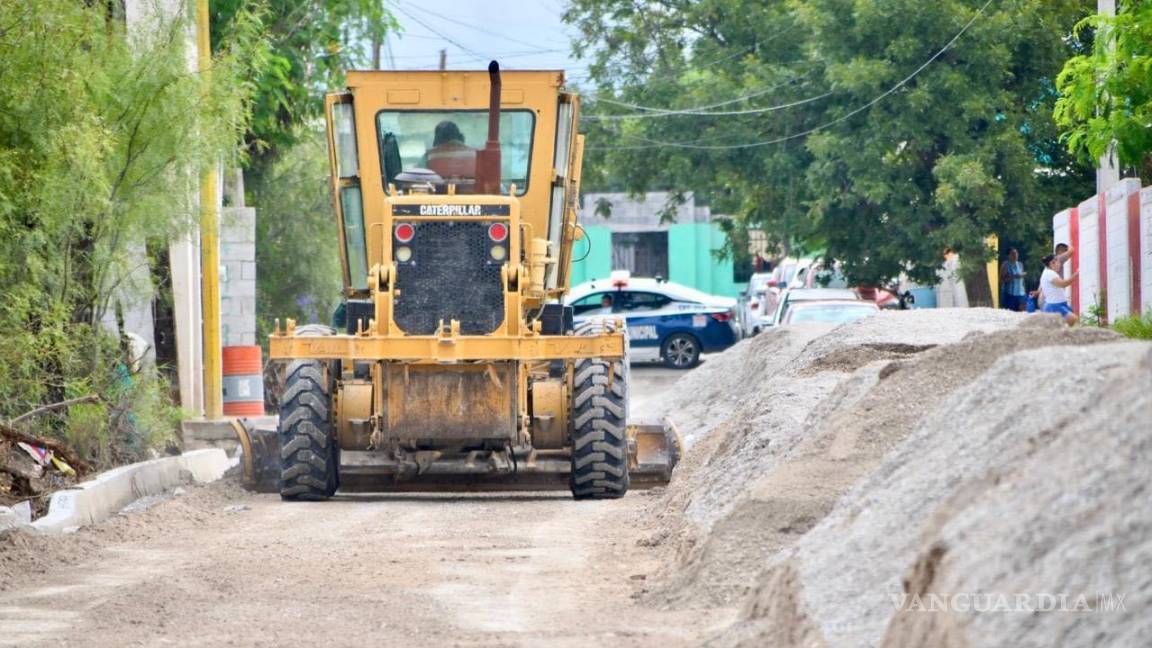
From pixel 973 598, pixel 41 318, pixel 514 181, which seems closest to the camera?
pixel 973 598

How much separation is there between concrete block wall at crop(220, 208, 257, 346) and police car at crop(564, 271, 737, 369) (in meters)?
13.9

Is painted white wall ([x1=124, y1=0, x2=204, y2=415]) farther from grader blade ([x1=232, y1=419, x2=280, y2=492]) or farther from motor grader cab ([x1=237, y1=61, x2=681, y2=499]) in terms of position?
motor grader cab ([x1=237, y1=61, x2=681, y2=499])

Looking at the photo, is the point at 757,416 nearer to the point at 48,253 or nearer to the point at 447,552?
the point at 447,552

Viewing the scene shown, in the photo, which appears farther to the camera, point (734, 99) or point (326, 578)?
point (734, 99)

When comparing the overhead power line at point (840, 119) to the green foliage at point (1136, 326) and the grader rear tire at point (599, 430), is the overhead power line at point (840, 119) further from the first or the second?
the grader rear tire at point (599, 430)

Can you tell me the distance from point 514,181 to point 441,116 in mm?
862

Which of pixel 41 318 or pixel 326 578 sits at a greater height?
pixel 41 318

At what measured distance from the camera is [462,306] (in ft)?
47.6

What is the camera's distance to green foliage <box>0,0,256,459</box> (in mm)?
13297

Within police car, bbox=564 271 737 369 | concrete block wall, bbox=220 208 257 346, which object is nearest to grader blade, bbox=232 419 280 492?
concrete block wall, bbox=220 208 257 346

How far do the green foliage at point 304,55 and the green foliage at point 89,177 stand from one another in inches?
280

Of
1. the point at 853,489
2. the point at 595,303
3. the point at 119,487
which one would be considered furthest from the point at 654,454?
the point at 595,303

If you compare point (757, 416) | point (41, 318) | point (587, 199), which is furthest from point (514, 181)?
point (587, 199)

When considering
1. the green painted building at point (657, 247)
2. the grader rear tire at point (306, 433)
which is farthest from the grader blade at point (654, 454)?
the green painted building at point (657, 247)
